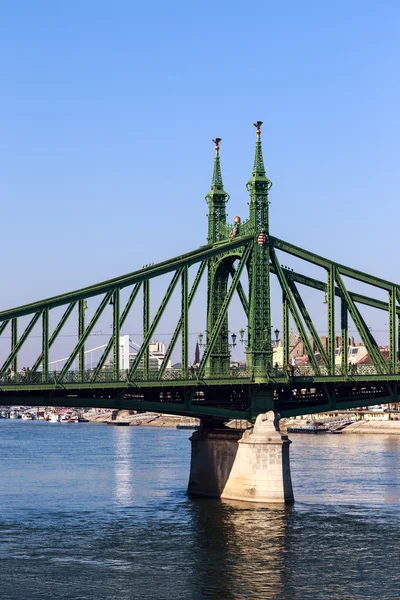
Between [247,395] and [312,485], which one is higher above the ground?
[247,395]

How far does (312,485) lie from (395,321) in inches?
803

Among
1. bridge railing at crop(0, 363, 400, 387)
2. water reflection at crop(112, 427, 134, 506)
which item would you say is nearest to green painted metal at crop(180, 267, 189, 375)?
bridge railing at crop(0, 363, 400, 387)

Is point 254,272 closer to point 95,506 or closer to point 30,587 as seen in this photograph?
point 95,506

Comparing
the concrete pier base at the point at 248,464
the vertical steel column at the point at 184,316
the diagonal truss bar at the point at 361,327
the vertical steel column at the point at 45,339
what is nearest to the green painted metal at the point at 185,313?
the vertical steel column at the point at 184,316

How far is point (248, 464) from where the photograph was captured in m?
101

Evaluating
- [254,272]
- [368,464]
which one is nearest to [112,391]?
[254,272]

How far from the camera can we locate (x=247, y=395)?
105562 mm

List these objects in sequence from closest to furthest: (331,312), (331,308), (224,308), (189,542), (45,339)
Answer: (189,542), (45,339), (224,308), (331,312), (331,308)

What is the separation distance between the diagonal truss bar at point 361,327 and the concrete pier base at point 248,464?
15.0 meters

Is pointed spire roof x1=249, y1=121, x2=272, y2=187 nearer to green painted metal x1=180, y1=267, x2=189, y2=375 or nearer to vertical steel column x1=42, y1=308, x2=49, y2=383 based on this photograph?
green painted metal x1=180, y1=267, x2=189, y2=375

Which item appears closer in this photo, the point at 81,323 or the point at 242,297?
the point at 81,323

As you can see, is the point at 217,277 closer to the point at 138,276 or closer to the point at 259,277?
the point at 259,277

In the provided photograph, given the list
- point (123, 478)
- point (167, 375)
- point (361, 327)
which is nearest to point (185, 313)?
point (167, 375)

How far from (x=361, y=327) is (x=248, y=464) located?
21.1 meters
